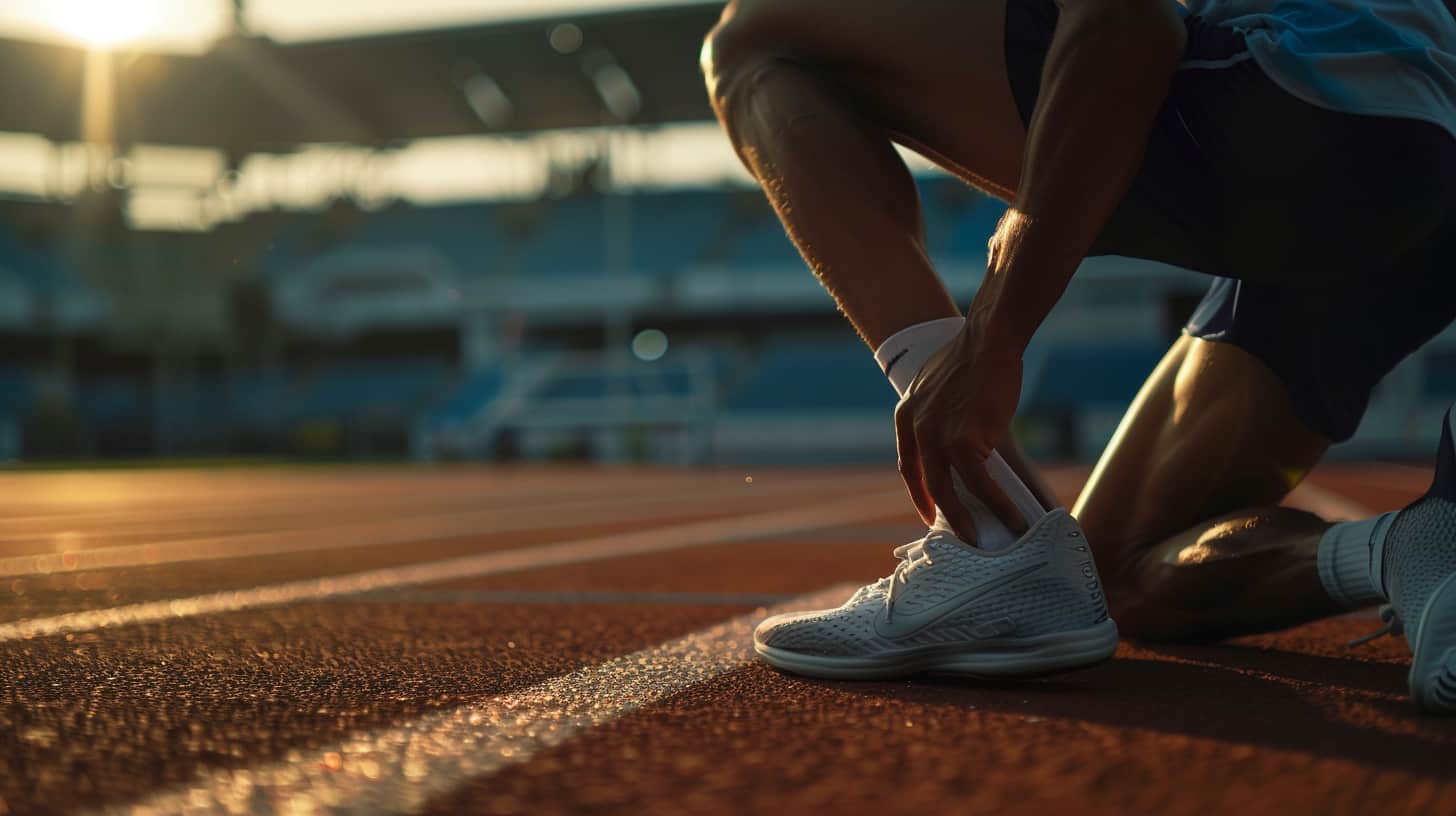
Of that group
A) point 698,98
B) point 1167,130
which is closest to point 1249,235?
point 1167,130

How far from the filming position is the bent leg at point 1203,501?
1223 millimetres

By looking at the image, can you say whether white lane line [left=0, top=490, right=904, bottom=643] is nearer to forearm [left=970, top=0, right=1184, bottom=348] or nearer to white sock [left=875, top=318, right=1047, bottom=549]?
white sock [left=875, top=318, right=1047, bottom=549]

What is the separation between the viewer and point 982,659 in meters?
1.00

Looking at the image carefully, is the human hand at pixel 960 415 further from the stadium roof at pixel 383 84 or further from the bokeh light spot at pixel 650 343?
the bokeh light spot at pixel 650 343

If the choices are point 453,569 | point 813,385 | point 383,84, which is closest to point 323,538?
point 453,569

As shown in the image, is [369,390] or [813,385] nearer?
[813,385]

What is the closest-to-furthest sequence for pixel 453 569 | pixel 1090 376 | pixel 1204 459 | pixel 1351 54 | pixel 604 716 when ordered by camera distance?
pixel 604 716
pixel 1351 54
pixel 1204 459
pixel 453 569
pixel 1090 376

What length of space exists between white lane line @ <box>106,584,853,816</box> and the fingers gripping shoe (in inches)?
4.3

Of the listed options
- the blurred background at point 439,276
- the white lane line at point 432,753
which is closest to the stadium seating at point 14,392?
the blurred background at point 439,276

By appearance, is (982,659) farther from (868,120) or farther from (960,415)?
(868,120)

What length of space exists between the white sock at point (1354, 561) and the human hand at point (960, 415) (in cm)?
32

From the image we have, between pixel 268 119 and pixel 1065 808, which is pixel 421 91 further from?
pixel 1065 808

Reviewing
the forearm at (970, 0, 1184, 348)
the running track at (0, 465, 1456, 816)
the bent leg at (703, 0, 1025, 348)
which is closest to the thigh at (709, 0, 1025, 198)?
the bent leg at (703, 0, 1025, 348)

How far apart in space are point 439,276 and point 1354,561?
19748mm
